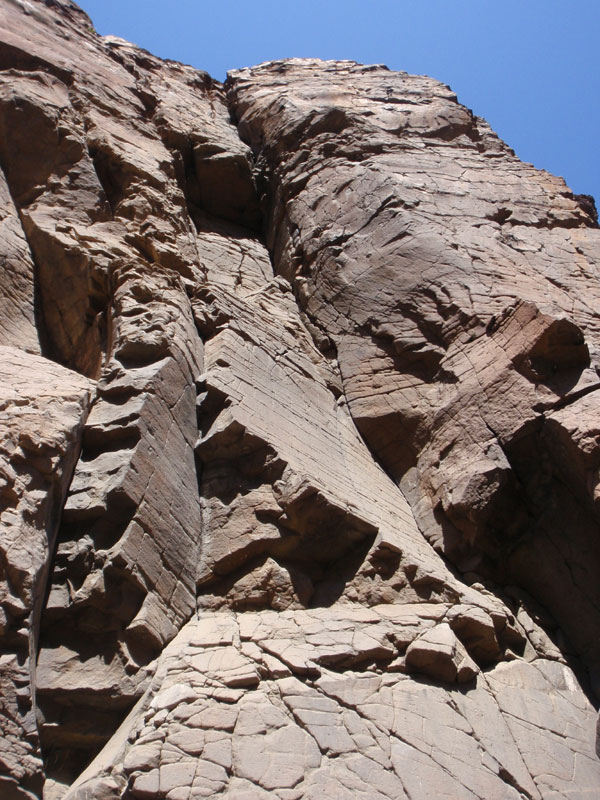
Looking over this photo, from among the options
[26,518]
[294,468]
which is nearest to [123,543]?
[26,518]

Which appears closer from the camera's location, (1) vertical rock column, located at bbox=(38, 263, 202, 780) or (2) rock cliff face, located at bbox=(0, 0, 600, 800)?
(2) rock cliff face, located at bbox=(0, 0, 600, 800)

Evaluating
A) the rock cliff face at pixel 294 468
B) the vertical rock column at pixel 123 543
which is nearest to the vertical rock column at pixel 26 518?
the rock cliff face at pixel 294 468

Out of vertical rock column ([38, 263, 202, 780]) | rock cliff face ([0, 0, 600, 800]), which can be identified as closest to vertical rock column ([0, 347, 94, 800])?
rock cliff face ([0, 0, 600, 800])

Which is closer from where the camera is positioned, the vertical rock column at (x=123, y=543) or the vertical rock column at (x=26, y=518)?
the vertical rock column at (x=26, y=518)

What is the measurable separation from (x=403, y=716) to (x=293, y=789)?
3.62 ft

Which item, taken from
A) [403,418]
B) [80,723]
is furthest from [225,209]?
[80,723]

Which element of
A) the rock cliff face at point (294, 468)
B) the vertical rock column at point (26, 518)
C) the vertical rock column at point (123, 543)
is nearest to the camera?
the vertical rock column at point (26, 518)

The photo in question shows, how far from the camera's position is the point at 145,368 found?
6590 millimetres

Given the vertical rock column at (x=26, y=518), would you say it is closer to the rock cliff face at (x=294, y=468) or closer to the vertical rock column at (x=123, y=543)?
the rock cliff face at (x=294, y=468)

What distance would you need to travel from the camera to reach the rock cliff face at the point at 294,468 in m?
4.39

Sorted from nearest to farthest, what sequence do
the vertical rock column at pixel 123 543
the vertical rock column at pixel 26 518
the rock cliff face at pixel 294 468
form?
the vertical rock column at pixel 26 518 → the rock cliff face at pixel 294 468 → the vertical rock column at pixel 123 543

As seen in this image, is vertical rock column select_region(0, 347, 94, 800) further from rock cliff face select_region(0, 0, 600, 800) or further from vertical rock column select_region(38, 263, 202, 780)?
vertical rock column select_region(38, 263, 202, 780)

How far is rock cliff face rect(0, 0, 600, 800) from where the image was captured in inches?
173

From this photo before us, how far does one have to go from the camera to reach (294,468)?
21.0 ft
